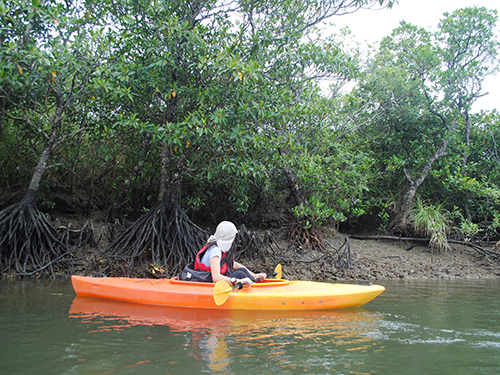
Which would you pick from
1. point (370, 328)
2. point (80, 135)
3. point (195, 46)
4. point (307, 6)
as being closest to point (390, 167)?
point (307, 6)

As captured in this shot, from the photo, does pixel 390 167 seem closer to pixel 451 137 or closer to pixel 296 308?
pixel 451 137

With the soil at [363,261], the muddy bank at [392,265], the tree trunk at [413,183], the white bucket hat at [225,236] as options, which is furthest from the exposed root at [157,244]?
the tree trunk at [413,183]

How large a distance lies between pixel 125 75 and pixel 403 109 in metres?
6.90

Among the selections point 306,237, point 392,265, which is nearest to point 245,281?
point 306,237

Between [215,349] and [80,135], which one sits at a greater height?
[80,135]

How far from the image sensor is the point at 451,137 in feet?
30.2

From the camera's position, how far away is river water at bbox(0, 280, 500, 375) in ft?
8.64

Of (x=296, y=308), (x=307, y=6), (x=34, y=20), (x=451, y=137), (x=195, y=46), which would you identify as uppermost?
(x=307, y=6)

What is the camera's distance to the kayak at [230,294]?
4621mm

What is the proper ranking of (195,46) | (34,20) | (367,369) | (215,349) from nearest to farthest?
(367,369), (215,349), (195,46), (34,20)

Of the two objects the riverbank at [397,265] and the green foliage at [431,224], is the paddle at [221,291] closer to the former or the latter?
the riverbank at [397,265]

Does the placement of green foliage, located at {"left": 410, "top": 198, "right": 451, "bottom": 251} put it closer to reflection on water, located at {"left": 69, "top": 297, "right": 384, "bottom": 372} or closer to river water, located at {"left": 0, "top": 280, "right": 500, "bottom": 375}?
river water, located at {"left": 0, "top": 280, "right": 500, "bottom": 375}

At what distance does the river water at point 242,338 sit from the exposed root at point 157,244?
1497 mm

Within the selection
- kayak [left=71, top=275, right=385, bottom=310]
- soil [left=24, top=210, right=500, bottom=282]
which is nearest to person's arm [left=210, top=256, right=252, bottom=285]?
kayak [left=71, top=275, right=385, bottom=310]
